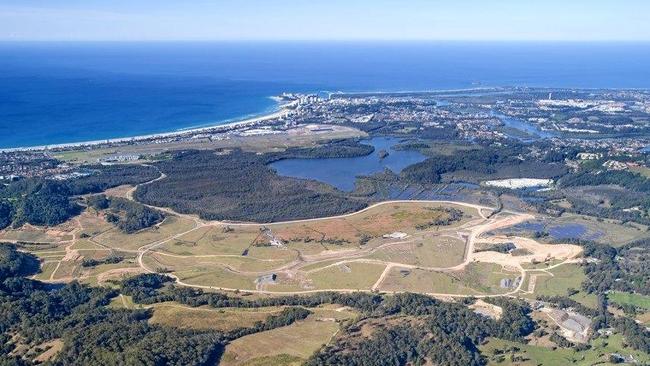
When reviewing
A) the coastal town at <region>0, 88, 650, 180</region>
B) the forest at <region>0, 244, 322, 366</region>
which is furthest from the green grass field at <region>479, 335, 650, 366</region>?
the coastal town at <region>0, 88, 650, 180</region>

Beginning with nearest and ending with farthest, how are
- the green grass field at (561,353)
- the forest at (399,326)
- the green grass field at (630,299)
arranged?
the forest at (399,326)
the green grass field at (561,353)
the green grass field at (630,299)

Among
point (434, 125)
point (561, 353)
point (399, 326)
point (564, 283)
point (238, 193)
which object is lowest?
point (561, 353)

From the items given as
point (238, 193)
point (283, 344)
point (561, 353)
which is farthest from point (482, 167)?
point (283, 344)

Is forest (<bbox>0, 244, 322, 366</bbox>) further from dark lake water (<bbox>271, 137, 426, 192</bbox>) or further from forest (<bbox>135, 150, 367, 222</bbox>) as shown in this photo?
dark lake water (<bbox>271, 137, 426, 192</bbox>)

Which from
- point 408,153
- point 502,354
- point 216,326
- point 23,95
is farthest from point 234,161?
point 23,95

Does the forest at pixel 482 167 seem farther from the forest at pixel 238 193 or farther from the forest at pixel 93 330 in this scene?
the forest at pixel 93 330

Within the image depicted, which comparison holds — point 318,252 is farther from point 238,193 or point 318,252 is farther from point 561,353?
point 561,353

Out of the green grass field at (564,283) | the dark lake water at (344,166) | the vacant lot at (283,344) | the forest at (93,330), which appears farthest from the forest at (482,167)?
the forest at (93,330)

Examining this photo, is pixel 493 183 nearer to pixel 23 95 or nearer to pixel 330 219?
pixel 330 219
